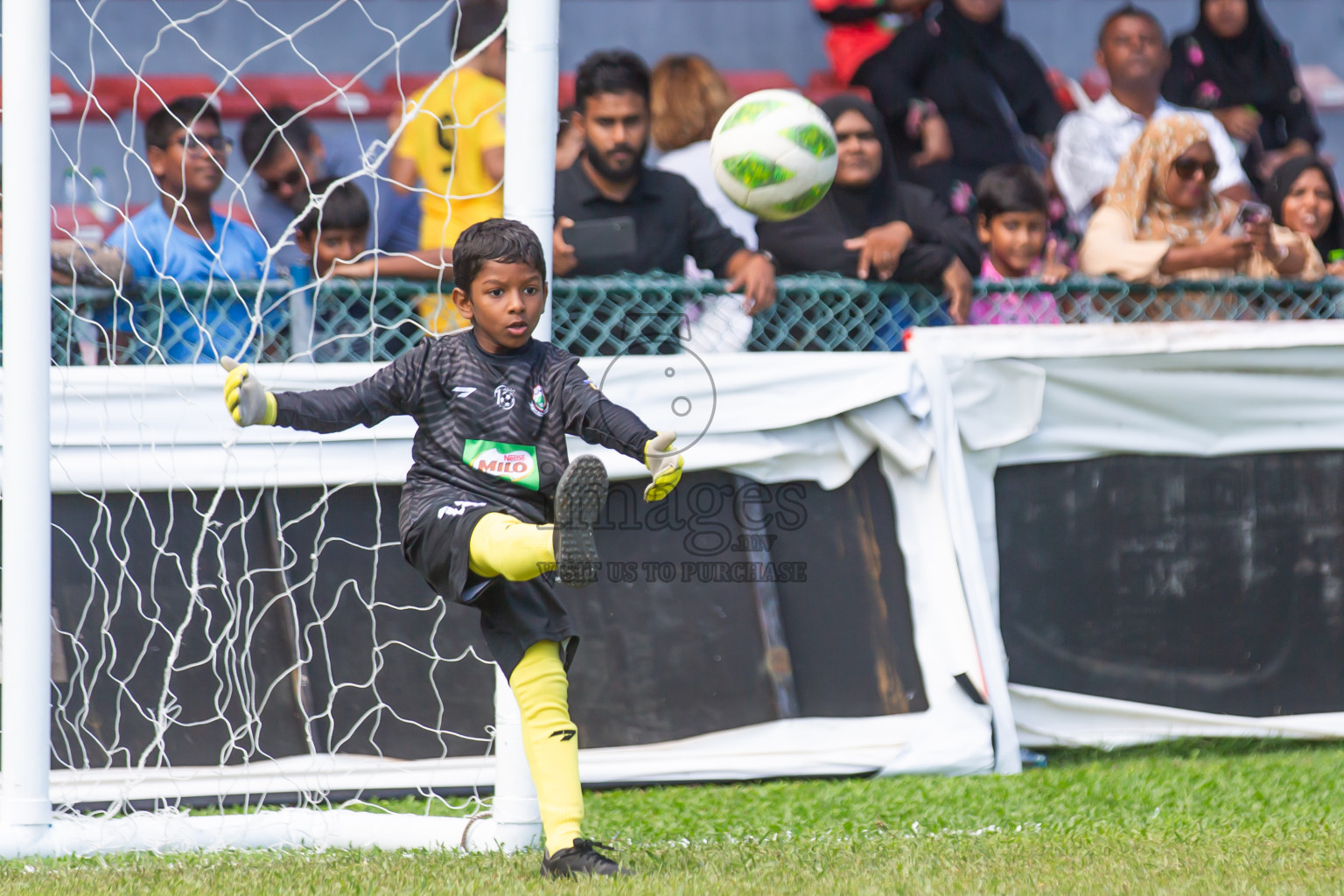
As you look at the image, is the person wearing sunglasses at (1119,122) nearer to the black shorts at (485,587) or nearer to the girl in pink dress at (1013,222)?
the girl in pink dress at (1013,222)

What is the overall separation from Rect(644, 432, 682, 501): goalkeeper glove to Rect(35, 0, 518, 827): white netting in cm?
183

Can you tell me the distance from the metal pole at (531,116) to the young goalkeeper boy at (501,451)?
0.44 m

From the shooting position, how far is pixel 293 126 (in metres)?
6.62

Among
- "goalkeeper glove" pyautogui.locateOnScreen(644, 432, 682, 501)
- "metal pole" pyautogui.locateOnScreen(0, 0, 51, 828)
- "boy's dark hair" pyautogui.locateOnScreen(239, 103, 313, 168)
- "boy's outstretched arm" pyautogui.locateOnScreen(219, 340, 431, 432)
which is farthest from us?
"boy's dark hair" pyautogui.locateOnScreen(239, 103, 313, 168)

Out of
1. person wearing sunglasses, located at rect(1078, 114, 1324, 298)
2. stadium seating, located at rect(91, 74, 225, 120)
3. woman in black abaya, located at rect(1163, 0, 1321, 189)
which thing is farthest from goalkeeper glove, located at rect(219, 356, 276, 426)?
woman in black abaya, located at rect(1163, 0, 1321, 189)

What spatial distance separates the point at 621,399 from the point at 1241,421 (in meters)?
2.54

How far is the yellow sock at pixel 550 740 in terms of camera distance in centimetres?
328

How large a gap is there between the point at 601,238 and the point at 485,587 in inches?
87.9

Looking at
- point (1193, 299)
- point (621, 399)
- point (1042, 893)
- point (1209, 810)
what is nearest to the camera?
point (1042, 893)

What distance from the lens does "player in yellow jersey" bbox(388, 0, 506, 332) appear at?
5.69 m

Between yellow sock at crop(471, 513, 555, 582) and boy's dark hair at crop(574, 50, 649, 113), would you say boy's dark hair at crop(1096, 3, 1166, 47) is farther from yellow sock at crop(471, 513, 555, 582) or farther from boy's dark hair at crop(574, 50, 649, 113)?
yellow sock at crop(471, 513, 555, 582)

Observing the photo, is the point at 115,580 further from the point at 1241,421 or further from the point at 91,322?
the point at 1241,421

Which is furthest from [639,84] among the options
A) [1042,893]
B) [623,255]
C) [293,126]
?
[1042,893]

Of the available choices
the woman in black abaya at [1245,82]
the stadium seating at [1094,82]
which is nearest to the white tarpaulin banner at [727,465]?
the woman in black abaya at [1245,82]
